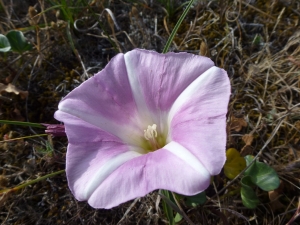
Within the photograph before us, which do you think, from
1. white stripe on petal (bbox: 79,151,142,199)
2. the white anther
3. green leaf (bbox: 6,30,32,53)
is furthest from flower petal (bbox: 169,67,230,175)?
green leaf (bbox: 6,30,32,53)

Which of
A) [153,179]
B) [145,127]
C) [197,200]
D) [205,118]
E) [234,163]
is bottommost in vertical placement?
[197,200]

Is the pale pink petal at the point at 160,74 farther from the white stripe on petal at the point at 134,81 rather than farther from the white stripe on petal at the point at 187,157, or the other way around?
the white stripe on petal at the point at 187,157

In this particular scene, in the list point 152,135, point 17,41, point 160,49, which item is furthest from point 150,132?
point 17,41

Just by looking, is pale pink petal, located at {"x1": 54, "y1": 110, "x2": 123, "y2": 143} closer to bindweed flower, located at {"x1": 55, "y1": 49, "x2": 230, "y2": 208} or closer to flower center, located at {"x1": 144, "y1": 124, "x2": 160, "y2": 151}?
bindweed flower, located at {"x1": 55, "y1": 49, "x2": 230, "y2": 208}

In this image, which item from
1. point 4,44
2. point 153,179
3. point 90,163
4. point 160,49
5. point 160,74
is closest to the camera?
point 153,179

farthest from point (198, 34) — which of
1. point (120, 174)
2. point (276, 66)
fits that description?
point (120, 174)

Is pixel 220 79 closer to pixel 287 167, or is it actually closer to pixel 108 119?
pixel 108 119

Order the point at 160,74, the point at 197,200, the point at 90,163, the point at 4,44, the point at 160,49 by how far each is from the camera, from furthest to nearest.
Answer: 1. the point at 160,49
2. the point at 4,44
3. the point at 197,200
4. the point at 160,74
5. the point at 90,163

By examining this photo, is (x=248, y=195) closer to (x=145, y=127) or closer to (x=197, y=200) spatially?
(x=197, y=200)
